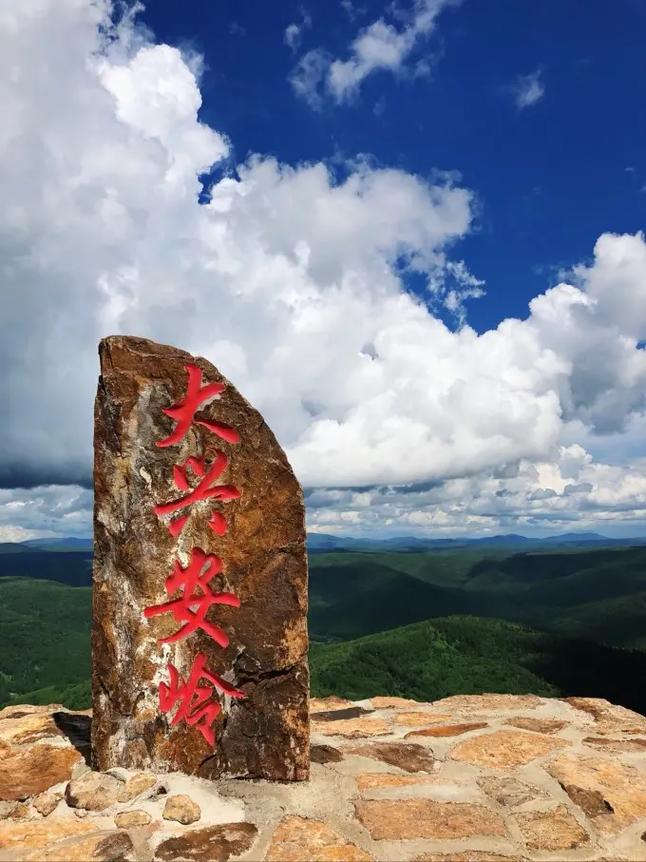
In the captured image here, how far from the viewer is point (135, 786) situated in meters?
5.84

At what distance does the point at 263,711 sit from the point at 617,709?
6.44 meters

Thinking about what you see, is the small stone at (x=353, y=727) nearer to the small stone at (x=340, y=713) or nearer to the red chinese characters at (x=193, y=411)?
the small stone at (x=340, y=713)

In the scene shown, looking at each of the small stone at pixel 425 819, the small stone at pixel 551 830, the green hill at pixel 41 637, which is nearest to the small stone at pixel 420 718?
the small stone at pixel 425 819

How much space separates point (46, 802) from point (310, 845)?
8.45 ft

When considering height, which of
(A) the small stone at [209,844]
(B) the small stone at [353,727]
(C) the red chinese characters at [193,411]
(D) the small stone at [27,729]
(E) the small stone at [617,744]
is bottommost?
(E) the small stone at [617,744]

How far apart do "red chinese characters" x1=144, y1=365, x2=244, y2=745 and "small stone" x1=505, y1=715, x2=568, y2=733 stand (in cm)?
440

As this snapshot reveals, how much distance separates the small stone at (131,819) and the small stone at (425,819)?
1.90m

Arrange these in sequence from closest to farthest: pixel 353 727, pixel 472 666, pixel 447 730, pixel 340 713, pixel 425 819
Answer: pixel 425 819
pixel 447 730
pixel 353 727
pixel 340 713
pixel 472 666

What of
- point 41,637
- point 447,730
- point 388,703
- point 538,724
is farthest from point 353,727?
point 41,637

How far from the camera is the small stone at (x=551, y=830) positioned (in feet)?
17.0

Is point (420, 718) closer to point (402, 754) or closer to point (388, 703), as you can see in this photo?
point (388, 703)

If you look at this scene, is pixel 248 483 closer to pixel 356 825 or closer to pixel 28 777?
pixel 356 825

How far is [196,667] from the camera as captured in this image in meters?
6.41

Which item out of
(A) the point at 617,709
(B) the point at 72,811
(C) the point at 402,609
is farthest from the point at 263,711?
(C) the point at 402,609
